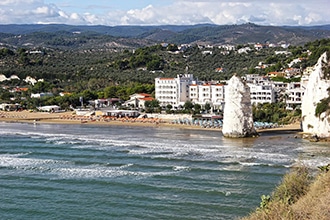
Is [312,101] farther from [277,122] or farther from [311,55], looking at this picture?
[311,55]

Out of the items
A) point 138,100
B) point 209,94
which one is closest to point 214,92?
point 209,94

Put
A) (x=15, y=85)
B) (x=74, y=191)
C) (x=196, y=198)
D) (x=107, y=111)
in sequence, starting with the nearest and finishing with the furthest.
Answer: (x=196, y=198), (x=74, y=191), (x=107, y=111), (x=15, y=85)

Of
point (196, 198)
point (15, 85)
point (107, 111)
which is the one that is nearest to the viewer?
point (196, 198)

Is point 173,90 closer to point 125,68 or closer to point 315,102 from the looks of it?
point 315,102

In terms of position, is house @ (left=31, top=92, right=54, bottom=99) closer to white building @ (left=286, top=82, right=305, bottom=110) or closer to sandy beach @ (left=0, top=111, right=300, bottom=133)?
sandy beach @ (left=0, top=111, right=300, bottom=133)

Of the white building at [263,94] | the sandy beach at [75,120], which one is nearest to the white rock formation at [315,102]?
the sandy beach at [75,120]

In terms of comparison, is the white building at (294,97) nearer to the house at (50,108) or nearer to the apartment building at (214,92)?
the apartment building at (214,92)

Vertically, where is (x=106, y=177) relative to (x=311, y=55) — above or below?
below

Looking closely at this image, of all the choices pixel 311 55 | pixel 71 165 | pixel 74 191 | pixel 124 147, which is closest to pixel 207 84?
pixel 311 55
